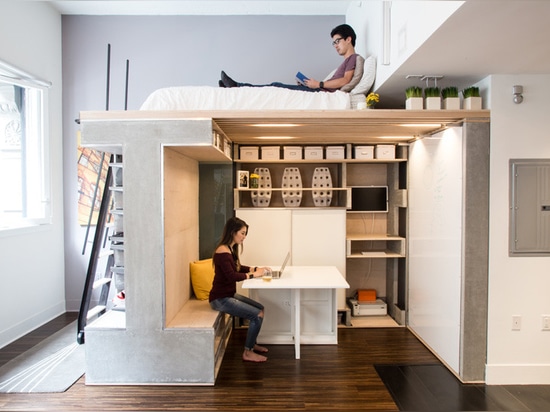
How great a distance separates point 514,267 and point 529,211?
1.60 feet

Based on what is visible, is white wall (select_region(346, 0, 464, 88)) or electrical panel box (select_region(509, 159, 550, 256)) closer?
white wall (select_region(346, 0, 464, 88))

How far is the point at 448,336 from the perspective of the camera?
348 centimetres

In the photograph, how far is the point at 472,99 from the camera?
3.17 m

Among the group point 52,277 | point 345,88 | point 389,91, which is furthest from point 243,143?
point 52,277

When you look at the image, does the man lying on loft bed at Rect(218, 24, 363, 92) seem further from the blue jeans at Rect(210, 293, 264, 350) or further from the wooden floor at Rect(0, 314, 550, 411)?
the wooden floor at Rect(0, 314, 550, 411)

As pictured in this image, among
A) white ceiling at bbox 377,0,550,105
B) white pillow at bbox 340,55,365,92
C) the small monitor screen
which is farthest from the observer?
the small monitor screen

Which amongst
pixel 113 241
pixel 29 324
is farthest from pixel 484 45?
pixel 29 324

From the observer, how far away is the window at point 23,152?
4.21m

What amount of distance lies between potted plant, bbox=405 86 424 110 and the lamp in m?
0.73

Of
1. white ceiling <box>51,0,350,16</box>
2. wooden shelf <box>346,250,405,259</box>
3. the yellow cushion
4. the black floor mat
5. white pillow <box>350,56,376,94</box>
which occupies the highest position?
white ceiling <box>51,0,350,16</box>

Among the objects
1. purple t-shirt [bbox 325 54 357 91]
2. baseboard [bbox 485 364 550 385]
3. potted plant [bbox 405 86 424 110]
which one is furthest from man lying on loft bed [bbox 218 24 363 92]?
baseboard [bbox 485 364 550 385]

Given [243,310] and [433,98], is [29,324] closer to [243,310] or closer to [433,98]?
[243,310]

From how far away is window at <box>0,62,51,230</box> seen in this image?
421 cm

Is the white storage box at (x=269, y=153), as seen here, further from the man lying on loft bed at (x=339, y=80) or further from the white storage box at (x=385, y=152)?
the white storage box at (x=385, y=152)
